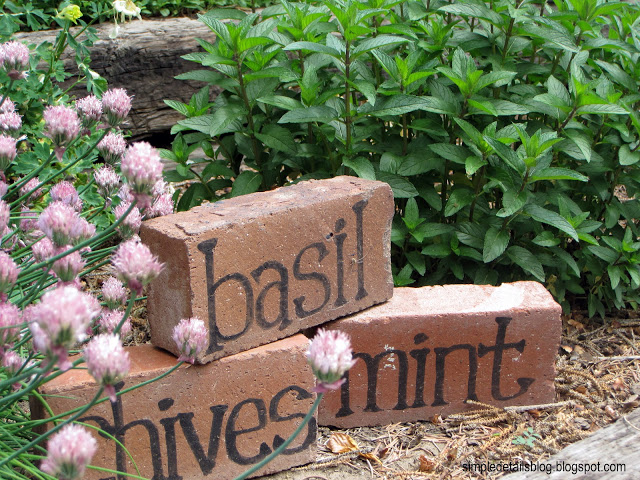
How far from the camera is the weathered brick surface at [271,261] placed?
1982mm

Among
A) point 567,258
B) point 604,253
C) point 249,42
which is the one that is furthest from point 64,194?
point 604,253

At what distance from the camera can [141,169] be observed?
4.30ft

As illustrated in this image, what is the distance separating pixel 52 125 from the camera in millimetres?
1595

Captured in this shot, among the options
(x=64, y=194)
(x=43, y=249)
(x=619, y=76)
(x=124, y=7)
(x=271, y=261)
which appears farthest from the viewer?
(x=124, y=7)

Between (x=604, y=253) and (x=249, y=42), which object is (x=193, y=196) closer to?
(x=249, y=42)

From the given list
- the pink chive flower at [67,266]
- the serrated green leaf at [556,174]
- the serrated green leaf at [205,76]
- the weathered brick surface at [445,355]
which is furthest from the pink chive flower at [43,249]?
the serrated green leaf at [556,174]

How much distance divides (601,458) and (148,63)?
3.10 m

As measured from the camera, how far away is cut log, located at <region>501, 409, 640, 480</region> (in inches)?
77.4

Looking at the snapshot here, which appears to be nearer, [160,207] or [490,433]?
[160,207]

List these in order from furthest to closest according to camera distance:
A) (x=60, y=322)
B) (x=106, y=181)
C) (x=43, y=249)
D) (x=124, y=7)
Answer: (x=124, y=7)
(x=106, y=181)
(x=43, y=249)
(x=60, y=322)

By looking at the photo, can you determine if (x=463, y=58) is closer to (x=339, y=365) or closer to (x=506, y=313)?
(x=506, y=313)

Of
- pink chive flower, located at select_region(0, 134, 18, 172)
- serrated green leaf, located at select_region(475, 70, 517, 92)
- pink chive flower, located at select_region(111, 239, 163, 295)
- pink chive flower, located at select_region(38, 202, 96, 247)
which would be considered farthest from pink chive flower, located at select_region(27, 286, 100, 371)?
serrated green leaf, located at select_region(475, 70, 517, 92)

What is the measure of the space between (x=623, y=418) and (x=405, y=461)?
0.72 m

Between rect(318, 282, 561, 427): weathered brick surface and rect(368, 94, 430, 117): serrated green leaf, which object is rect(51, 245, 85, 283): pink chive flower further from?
rect(368, 94, 430, 117): serrated green leaf
